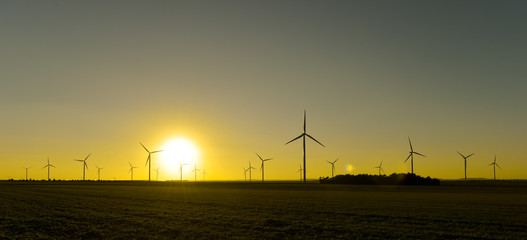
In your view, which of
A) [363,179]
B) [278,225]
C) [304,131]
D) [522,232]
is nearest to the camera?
[522,232]

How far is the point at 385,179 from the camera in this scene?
147 metres

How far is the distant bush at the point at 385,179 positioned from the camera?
14025 cm

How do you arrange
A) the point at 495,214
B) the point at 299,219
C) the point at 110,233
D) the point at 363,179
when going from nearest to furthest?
1. the point at 110,233
2. the point at 299,219
3. the point at 495,214
4. the point at 363,179

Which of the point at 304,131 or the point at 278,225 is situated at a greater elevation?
the point at 304,131

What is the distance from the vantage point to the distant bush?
140250 millimetres

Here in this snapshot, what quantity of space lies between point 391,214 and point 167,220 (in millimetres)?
16910

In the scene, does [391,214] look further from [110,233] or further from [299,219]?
[110,233]

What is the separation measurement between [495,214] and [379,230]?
1382cm

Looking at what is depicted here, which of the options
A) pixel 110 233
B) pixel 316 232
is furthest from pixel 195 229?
pixel 316 232

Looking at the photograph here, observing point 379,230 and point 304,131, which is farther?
point 304,131

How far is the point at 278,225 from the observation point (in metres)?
29.0

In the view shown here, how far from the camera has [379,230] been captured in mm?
26156

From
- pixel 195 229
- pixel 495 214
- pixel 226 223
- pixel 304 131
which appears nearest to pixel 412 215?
pixel 495 214

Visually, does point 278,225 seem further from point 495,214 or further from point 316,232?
point 495,214
